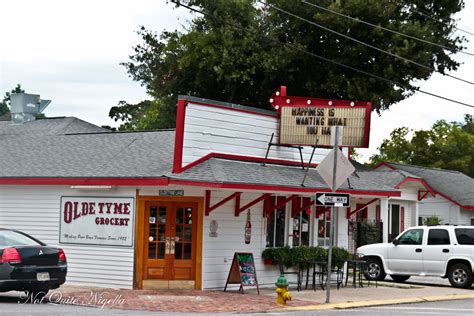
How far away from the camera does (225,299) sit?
782 inches

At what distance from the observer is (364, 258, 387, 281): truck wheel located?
A: 27797mm

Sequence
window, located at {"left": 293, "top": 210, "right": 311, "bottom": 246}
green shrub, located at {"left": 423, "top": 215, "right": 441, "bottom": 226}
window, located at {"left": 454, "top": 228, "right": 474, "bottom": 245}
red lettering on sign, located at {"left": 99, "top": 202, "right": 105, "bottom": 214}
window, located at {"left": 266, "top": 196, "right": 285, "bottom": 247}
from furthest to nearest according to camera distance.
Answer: green shrub, located at {"left": 423, "top": 215, "right": 441, "bottom": 226}
window, located at {"left": 454, "top": 228, "right": 474, "bottom": 245}
window, located at {"left": 293, "top": 210, "right": 311, "bottom": 246}
window, located at {"left": 266, "top": 196, "right": 285, "bottom": 247}
red lettering on sign, located at {"left": 99, "top": 202, "right": 105, "bottom": 214}

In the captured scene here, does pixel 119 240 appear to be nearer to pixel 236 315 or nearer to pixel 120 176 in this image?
pixel 120 176

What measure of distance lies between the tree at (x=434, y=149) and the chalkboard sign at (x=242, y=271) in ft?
145

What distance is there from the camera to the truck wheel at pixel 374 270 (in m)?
27.8

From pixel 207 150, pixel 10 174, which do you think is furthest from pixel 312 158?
pixel 10 174

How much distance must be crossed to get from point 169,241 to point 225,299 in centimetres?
256

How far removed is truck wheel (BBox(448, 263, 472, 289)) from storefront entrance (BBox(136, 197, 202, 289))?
8.55m

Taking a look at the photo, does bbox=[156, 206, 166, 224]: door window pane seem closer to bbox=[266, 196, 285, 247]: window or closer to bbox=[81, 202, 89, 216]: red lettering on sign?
bbox=[81, 202, 89, 216]: red lettering on sign

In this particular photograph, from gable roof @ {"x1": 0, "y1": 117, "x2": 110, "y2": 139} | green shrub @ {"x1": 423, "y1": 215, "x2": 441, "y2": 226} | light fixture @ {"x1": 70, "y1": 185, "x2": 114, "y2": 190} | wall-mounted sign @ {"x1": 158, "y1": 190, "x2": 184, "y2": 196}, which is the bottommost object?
wall-mounted sign @ {"x1": 158, "y1": 190, "x2": 184, "y2": 196}

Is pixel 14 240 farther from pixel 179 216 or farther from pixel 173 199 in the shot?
pixel 179 216

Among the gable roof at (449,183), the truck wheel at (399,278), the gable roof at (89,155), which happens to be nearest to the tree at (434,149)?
the gable roof at (449,183)

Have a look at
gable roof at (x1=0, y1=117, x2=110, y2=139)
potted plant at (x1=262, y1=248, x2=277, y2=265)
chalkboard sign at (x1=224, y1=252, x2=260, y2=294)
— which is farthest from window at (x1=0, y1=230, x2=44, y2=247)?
gable roof at (x1=0, y1=117, x2=110, y2=139)

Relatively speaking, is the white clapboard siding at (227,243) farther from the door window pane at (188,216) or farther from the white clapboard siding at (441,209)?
the white clapboard siding at (441,209)
